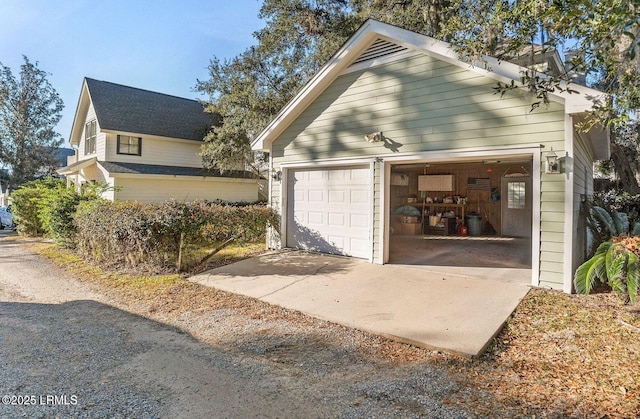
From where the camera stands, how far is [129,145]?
16938 mm

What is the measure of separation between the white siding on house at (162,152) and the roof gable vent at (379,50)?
13518mm

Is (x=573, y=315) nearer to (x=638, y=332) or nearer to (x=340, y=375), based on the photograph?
(x=638, y=332)

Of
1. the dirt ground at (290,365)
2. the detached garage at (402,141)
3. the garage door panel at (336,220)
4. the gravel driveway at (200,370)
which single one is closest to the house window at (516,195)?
the detached garage at (402,141)

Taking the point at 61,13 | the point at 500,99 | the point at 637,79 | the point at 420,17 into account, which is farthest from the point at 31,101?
the point at 637,79

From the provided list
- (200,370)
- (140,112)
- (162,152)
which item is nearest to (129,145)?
(162,152)

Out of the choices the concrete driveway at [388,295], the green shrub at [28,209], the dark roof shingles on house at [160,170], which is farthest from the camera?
the dark roof shingles on house at [160,170]

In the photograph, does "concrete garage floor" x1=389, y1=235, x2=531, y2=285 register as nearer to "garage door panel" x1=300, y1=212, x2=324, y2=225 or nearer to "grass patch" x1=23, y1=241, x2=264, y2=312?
"garage door panel" x1=300, y1=212, x2=324, y2=225

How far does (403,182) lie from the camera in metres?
13.3

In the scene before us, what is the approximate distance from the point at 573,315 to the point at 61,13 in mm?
14392

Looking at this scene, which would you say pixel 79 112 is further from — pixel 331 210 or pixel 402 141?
Result: pixel 402 141

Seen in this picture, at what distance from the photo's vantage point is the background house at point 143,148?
52.7 ft

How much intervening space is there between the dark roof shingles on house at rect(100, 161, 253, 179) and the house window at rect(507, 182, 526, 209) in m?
13.3

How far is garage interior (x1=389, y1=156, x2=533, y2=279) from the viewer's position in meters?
12.3

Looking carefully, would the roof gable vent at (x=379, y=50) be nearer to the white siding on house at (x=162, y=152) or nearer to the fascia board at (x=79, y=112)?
the white siding on house at (x=162, y=152)
